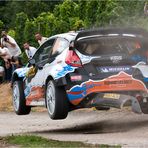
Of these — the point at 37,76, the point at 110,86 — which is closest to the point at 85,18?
the point at 37,76

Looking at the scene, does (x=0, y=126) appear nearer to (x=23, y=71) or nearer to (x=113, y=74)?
(x=23, y=71)

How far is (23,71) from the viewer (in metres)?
12.7

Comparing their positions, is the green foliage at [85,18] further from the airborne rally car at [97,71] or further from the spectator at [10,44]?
the airborne rally car at [97,71]

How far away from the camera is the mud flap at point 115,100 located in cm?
1001

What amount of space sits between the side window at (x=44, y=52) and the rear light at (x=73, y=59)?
106cm

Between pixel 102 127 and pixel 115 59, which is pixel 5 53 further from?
pixel 115 59

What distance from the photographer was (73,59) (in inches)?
409

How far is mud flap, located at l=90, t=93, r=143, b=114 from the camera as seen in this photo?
10.0 meters

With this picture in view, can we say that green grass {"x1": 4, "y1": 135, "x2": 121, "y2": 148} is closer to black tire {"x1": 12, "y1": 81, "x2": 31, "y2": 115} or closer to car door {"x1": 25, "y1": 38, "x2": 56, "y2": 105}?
car door {"x1": 25, "y1": 38, "x2": 56, "y2": 105}

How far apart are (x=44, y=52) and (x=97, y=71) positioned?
6.12 feet

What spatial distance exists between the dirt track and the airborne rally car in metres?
0.50

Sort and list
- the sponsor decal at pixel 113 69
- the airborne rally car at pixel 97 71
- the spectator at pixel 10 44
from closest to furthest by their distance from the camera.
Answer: the airborne rally car at pixel 97 71 < the sponsor decal at pixel 113 69 < the spectator at pixel 10 44

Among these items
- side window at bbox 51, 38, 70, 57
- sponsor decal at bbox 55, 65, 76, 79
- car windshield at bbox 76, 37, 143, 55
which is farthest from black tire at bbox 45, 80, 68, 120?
car windshield at bbox 76, 37, 143, 55

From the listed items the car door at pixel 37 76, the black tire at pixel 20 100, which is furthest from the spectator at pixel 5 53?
the car door at pixel 37 76
